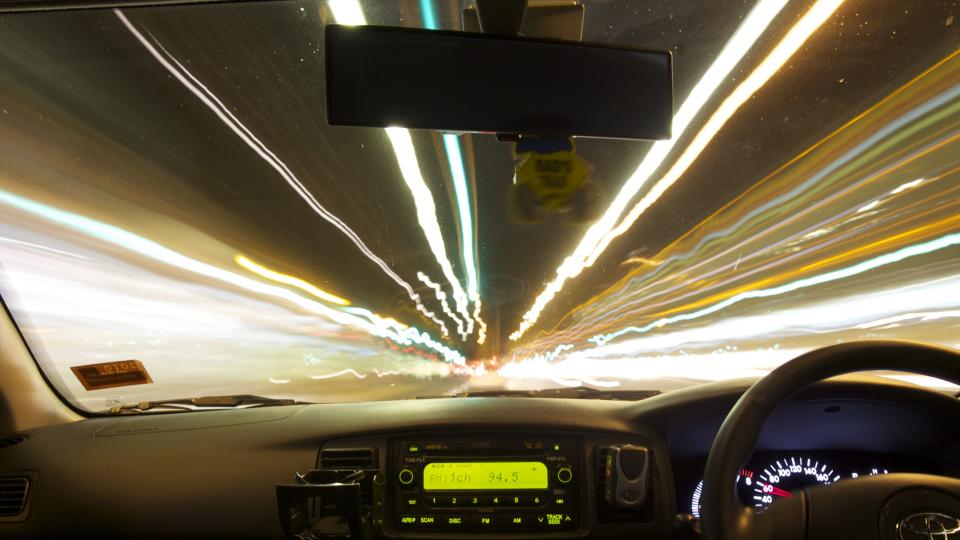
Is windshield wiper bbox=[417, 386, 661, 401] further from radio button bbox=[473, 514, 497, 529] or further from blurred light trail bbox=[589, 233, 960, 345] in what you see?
blurred light trail bbox=[589, 233, 960, 345]

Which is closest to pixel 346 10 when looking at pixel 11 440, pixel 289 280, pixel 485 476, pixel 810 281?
pixel 485 476

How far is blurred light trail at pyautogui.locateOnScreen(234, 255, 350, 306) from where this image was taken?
561cm

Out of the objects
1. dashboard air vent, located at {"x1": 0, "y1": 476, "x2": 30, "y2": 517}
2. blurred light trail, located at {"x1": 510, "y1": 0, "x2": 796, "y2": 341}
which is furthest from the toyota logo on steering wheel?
dashboard air vent, located at {"x1": 0, "y1": 476, "x2": 30, "y2": 517}

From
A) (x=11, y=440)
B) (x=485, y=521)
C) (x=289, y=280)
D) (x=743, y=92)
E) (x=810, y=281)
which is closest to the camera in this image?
(x=485, y=521)

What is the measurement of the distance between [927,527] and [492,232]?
372 cm

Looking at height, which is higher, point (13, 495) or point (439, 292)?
point (439, 292)

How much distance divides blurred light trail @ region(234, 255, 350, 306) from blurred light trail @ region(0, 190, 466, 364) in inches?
3.4

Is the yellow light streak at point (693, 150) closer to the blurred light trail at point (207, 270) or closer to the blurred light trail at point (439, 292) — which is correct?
the blurred light trail at point (439, 292)

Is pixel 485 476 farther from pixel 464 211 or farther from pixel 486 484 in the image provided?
pixel 464 211

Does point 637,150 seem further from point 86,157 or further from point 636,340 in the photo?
point 86,157

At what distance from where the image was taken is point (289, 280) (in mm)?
5941

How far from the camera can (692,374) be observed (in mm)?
4074

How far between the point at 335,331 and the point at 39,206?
2603 mm

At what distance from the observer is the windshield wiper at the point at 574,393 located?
3.28 meters
